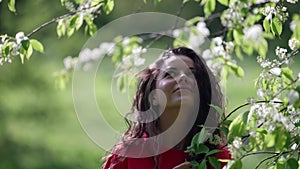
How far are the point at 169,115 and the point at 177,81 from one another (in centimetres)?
9

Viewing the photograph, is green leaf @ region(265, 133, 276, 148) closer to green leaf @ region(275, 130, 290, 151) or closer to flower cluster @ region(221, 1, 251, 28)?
green leaf @ region(275, 130, 290, 151)

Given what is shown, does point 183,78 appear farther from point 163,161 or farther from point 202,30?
point 202,30

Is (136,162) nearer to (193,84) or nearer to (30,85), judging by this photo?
(193,84)

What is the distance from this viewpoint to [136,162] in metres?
1.71

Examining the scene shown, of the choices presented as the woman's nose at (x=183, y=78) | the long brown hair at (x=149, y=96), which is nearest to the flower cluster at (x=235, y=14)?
the long brown hair at (x=149, y=96)

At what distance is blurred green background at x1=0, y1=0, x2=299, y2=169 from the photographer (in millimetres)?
4738

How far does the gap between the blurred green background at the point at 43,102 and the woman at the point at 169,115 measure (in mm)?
2479

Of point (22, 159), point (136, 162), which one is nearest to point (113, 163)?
point (136, 162)

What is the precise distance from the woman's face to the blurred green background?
253cm

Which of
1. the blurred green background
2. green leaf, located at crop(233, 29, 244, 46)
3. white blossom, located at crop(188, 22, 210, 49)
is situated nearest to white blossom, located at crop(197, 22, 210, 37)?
white blossom, located at crop(188, 22, 210, 49)

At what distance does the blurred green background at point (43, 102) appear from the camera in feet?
15.5

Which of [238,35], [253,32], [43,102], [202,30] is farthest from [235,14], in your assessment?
[43,102]

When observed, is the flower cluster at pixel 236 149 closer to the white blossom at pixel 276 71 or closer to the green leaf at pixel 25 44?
the white blossom at pixel 276 71

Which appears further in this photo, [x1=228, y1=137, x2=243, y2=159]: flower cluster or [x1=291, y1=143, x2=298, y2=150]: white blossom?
[x1=291, y1=143, x2=298, y2=150]: white blossom
